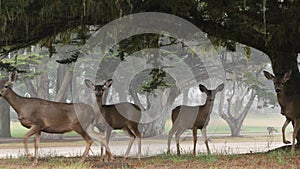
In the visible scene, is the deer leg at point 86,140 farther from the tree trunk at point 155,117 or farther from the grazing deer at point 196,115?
the tree trunk at point 155,117

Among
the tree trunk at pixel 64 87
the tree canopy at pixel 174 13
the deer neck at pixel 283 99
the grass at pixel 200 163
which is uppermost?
the tree canopy at pixel 174 13

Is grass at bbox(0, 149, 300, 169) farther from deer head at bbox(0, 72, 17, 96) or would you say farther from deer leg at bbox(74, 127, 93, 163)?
deer head at bbox(0, 72, 17, 96)

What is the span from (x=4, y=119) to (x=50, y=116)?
23.0 meters

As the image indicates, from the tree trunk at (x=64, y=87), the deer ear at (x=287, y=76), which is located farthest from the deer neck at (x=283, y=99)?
the tree trunk at (x=64, y=87)

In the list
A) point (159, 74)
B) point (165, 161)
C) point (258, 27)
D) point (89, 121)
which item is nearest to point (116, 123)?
point (89, 121)

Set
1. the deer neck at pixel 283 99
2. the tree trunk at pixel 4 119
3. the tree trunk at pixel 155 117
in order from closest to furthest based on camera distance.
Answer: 1. the deer neck at pixel 283 99
2. the tree trunk at pixel 155 117
3. the tree trunk at pixel 4 119

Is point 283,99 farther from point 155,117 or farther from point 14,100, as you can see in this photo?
point 155,117

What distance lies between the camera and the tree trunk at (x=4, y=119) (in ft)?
104

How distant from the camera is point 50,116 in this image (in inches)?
392

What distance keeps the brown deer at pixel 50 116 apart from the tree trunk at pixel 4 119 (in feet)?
73.6

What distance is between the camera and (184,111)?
12.8 meters

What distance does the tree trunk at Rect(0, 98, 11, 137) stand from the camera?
31.7 m

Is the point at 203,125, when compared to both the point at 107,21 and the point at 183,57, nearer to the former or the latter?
the point at 107,21

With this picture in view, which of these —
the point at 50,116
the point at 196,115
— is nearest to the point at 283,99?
the point at 196,115
